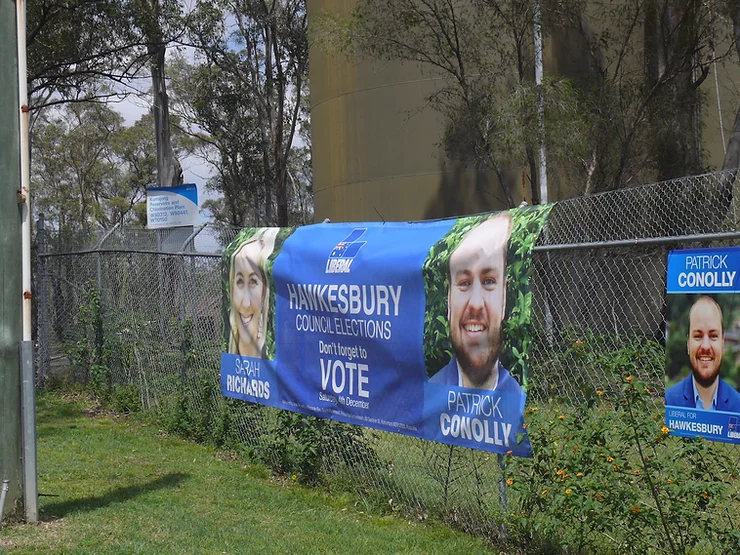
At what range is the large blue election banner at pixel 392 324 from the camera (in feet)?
16.3

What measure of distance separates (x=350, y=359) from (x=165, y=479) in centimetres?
206

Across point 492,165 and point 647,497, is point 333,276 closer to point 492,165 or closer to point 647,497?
point 647,497

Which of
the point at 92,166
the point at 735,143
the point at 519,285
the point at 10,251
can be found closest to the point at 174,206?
the point at 10,251

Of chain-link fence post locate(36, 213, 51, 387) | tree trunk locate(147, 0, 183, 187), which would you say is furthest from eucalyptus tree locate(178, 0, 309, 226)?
chain-link fence post locate(36, 213, 51, 387)

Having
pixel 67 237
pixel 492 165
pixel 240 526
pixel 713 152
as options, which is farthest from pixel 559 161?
pixel 240 526

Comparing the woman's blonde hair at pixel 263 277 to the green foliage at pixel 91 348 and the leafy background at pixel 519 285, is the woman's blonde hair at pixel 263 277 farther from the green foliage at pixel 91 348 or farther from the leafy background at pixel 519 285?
the green foliage at pixel 91 348

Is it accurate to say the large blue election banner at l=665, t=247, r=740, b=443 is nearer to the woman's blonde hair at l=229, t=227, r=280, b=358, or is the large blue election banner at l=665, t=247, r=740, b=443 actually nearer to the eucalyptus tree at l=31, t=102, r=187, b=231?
the woman's blonde hair at l=229, t=227, r=280, b=358

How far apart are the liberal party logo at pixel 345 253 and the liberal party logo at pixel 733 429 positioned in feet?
9.64

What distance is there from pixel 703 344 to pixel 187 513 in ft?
12.5

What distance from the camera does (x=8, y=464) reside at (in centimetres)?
570

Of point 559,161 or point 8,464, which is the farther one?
point 559,161

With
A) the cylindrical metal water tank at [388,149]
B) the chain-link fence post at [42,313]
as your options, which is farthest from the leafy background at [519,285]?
the cylindrical metal water tank at [388,149]

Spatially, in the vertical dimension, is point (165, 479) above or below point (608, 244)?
below

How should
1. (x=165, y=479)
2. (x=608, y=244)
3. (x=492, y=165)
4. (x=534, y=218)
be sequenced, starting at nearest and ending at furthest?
(x=608, y=244), (x=534, y=218), (x=165, y=479), (x=492, y=165)
